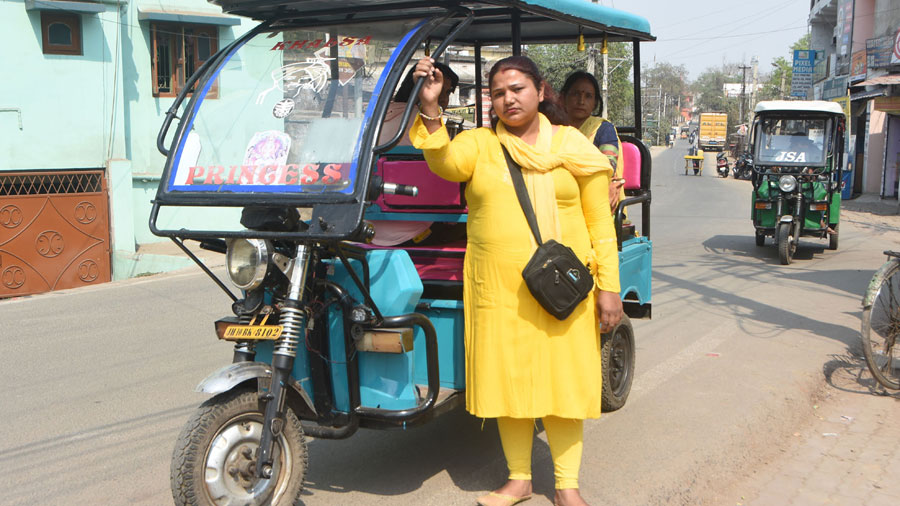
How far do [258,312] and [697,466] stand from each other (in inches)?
95.5

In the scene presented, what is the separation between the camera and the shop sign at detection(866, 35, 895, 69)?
24125 millimetres

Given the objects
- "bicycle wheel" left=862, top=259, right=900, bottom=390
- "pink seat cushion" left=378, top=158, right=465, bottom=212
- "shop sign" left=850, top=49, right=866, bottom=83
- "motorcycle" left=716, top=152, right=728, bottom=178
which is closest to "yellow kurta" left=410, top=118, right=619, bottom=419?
"pink seat cushion" left=378, top=158, right=465, bottom=212

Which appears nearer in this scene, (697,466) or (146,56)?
(697,466)

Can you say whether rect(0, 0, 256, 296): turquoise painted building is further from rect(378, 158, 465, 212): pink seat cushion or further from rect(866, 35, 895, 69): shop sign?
rect(866, 35, 895, 69): shop sign

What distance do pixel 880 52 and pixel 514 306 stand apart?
25.0 metres

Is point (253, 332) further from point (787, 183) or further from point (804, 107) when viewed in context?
point (804, 107)

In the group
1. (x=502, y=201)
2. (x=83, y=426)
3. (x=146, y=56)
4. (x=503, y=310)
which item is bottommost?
(x=83, y=426)

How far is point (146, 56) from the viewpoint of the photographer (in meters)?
16.5

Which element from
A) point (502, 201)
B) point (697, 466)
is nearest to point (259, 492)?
point (502, 201)

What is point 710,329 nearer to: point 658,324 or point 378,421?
point 658,324

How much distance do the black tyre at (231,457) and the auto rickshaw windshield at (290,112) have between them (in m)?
0.88

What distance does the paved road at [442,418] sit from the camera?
421 centimetres

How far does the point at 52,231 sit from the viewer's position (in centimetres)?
1448

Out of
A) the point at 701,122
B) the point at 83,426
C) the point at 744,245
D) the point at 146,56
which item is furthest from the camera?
the point at 701,122
